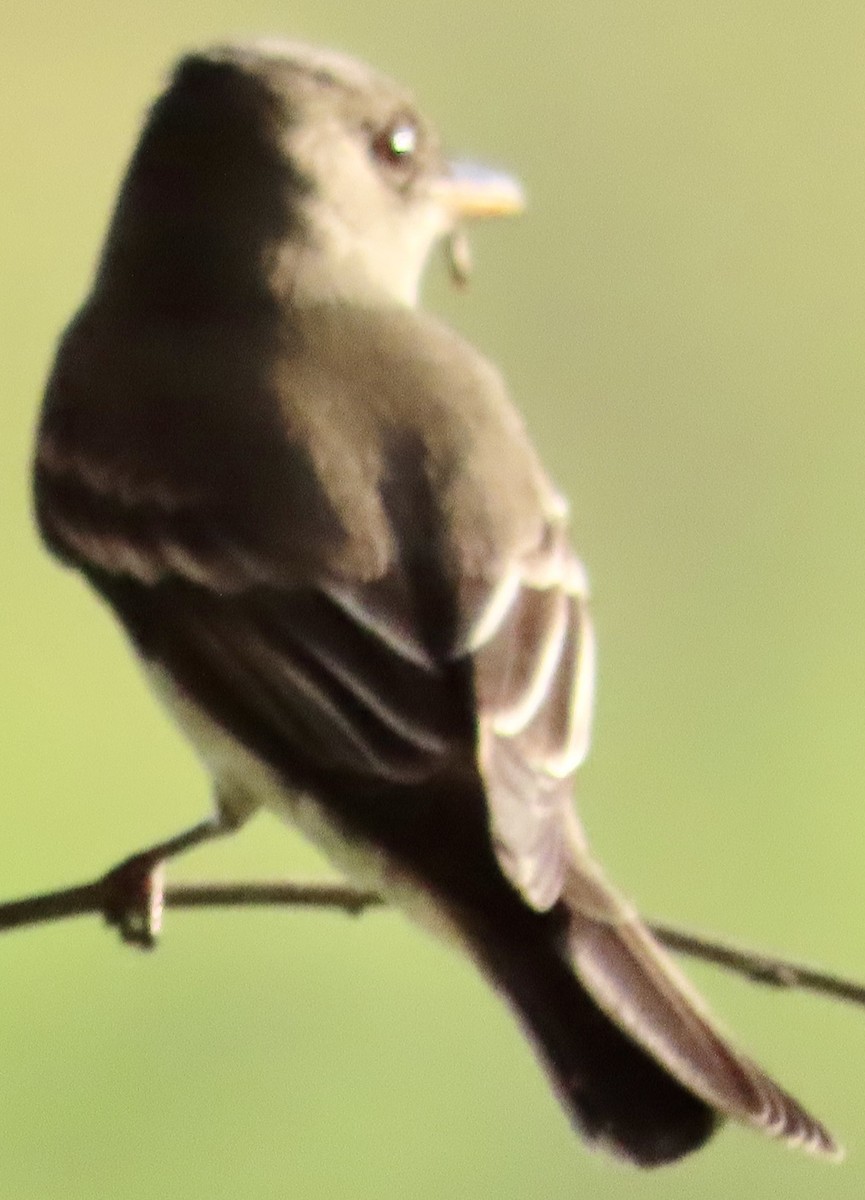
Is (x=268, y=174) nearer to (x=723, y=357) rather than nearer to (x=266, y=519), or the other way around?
(x=266, y=519)

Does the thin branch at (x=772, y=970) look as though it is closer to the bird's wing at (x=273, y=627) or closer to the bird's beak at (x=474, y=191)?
the bird's wing at (x=273, y=627)

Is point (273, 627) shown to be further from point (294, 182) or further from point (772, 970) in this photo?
point (294, 182)

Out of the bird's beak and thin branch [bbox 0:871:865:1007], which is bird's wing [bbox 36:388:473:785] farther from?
the bird's beak

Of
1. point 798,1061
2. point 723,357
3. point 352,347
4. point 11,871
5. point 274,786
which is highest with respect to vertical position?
point 352,347

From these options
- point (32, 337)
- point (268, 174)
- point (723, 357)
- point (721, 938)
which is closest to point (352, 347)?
point (268, 174)

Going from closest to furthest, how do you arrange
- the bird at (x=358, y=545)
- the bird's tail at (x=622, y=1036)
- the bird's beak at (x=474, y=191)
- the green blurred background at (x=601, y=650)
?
the bird's tail at (x=622, y=1036), the bird at (x=358, y=545), the bird's beak at (x=474, y=191), the green blurred background at (x=601, y=650)

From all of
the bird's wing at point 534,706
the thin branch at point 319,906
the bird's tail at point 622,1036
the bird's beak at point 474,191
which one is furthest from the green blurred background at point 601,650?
the bird's tail at point 622,1036

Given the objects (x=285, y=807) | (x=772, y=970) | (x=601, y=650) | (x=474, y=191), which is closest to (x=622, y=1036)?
(x=772, y=970)
